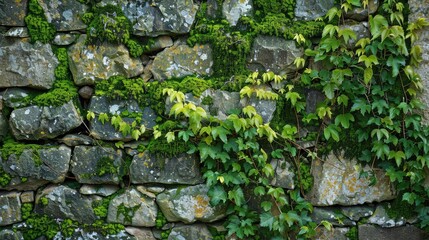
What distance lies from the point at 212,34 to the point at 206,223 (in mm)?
1356

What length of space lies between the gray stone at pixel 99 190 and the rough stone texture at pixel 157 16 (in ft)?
3.70

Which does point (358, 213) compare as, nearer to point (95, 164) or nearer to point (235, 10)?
point (235, 10)

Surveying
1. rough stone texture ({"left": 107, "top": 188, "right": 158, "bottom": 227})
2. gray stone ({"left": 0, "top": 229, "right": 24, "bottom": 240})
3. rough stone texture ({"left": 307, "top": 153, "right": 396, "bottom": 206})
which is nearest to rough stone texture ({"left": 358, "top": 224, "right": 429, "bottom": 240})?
rough stone texture ({"left": 307, "top": 153, "right": 396, "bottom": 206})

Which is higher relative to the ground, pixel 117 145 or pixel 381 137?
pixel 381 137

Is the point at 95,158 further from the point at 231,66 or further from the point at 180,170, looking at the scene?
the point at 231,66

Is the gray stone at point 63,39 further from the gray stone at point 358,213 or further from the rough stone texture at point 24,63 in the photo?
the gray stone at point 358,213

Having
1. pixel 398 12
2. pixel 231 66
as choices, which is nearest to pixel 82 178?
pixel 231 66

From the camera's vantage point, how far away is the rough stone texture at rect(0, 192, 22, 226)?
3.43m

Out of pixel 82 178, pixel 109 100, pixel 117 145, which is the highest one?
pixel 109 100

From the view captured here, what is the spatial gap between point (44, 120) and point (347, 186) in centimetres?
220

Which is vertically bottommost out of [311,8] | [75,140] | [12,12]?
[75,140]

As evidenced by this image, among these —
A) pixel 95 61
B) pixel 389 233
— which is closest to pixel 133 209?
pixel 95 61

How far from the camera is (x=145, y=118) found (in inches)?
135

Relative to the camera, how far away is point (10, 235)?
3.43m
